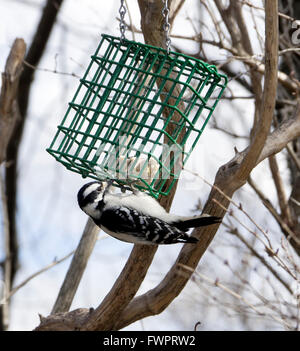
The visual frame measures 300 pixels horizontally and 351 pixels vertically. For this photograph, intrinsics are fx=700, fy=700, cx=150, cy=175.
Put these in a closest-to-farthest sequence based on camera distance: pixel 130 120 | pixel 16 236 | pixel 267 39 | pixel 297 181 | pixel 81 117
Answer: pixel 267 39
pixel 130 120
pixel 81 117
pixel 297 181
pixel 16 236

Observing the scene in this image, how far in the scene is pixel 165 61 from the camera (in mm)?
4391

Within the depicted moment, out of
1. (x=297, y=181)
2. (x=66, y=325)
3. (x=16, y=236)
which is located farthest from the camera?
(x=16, y=236)

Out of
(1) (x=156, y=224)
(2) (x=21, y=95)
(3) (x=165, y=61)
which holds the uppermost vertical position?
(2) (x=21, y=95)

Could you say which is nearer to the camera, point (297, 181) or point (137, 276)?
point (137, 276)

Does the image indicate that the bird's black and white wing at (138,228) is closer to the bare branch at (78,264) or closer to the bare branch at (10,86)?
the bare branch at (78,264)

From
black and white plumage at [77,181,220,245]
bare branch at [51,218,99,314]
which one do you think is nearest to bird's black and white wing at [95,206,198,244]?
black and white plumage at [77,181,220,245]

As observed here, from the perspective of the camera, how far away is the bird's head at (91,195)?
15.4 ft

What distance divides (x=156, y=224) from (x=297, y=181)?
218 centimetres

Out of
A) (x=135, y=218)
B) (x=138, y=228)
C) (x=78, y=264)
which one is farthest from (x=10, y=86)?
(x=138, y=228)

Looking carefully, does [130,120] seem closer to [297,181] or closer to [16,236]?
[297,181]

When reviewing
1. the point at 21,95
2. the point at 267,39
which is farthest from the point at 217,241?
the point at 21,95

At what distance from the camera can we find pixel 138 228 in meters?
4.56

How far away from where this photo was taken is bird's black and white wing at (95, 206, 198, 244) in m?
4.50

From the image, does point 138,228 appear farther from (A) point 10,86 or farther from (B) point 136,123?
(A) point 10,86
